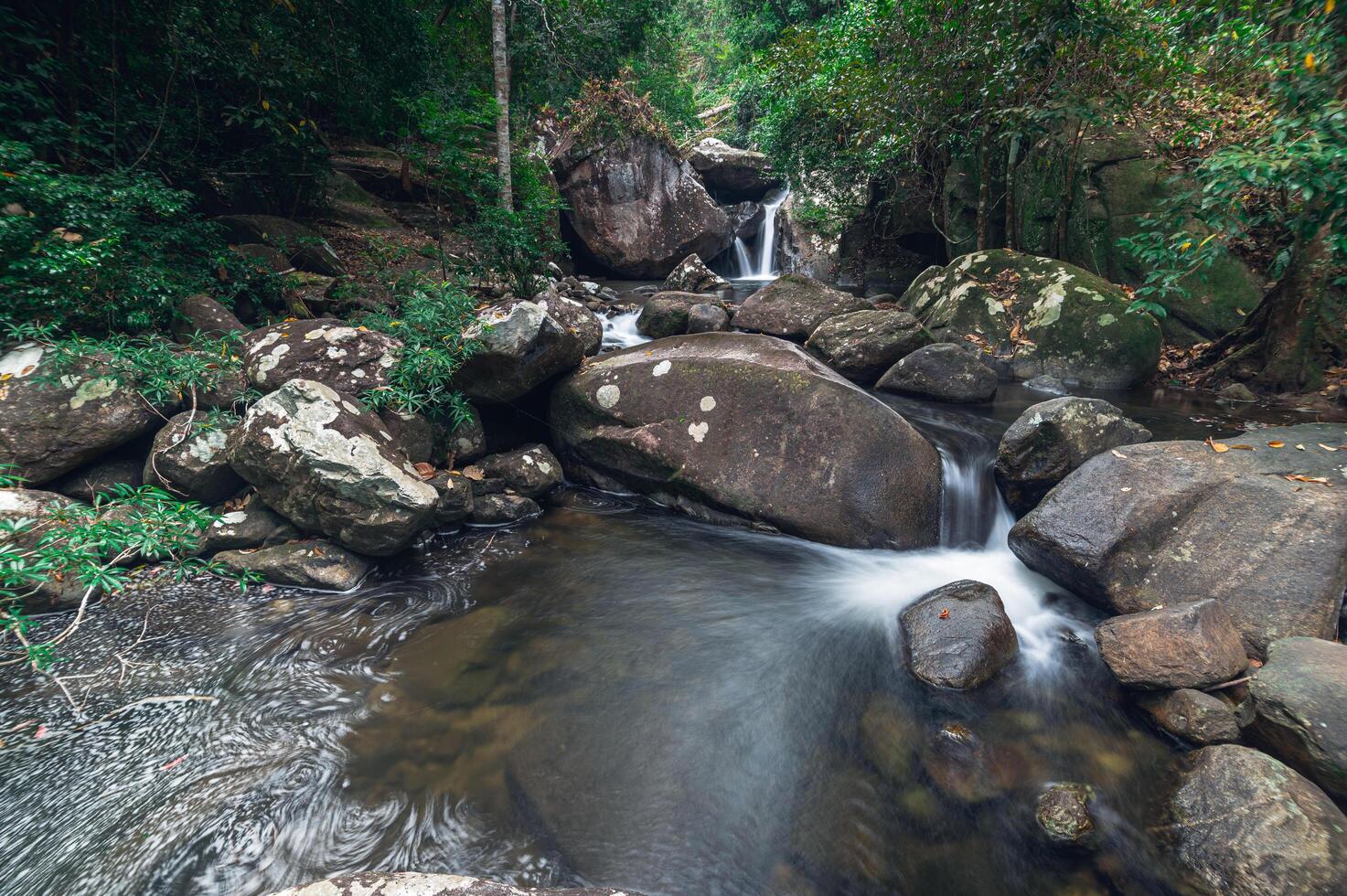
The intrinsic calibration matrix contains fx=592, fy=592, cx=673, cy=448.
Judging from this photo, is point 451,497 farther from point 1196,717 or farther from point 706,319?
point 706,319

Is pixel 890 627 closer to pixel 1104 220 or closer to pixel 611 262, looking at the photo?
pixel 1104 220

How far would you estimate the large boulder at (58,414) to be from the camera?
3.82 m

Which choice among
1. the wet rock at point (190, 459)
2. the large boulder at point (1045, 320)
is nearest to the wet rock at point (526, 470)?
the wet rock at point (190, 459)

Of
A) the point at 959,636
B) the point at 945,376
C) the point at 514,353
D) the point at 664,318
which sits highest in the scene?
the point at 514,353

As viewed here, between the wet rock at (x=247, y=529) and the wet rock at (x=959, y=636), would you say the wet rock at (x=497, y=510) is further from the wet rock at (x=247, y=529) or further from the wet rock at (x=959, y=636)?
the wet rock at (x=959, y=636)

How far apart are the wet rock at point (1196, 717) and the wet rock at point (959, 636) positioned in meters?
0.71

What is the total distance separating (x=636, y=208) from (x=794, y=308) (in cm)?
662

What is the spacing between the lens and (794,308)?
878cm

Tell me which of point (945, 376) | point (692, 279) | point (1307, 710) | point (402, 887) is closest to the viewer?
point (402, 887)

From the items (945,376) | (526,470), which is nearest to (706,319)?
(945,376)

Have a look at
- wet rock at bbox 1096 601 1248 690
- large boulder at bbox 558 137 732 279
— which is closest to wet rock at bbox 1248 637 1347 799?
wet rock at bbox 1096 601 1248 690

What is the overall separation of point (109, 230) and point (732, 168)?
15418 millimetres

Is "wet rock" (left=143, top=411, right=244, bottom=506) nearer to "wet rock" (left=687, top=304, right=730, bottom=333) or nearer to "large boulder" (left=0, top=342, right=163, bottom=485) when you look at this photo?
"large boulder" (left=0, top=342, right=163, bottom=485)

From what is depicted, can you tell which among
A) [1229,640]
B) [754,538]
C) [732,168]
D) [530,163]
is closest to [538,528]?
[754,538]
